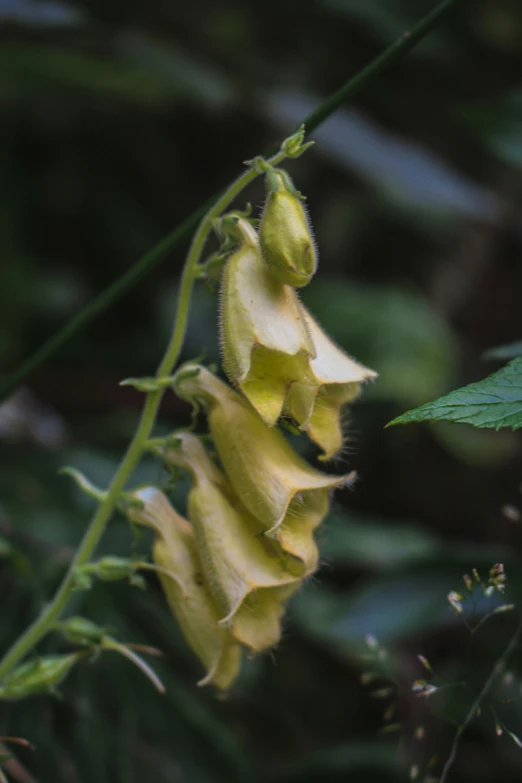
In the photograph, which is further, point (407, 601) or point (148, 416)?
point (407, 601)

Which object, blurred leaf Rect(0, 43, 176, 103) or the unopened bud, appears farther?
blurred leaf Rect(0, 43, 176, 103)

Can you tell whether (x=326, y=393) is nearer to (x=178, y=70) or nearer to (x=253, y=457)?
(x=253, y=457)

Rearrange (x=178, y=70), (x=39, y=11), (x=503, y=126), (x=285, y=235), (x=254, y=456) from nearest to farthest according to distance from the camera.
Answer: (x=285, y=235) → (x=254, y=456) → (x=503, y=126) → (x=39, y=11) → (x=178, y=70)

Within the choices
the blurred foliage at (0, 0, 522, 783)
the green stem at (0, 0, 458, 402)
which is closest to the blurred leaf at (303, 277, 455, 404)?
the blurred foliage at (0, 0, 522, 783)

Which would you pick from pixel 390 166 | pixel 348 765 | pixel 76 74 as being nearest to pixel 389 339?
pixel 390 166

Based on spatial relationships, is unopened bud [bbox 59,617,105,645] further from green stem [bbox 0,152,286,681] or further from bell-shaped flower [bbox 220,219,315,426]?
bell-shaped flower [bbox 220,219,315,426]

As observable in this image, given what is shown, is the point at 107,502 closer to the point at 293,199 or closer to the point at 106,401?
the point at 293,199

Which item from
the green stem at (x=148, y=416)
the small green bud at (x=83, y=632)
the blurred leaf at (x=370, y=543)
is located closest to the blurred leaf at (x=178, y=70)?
the blurred leaf at (x=370, y=543)

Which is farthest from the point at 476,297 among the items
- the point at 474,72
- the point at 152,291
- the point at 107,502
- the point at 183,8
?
the point at 107,502
